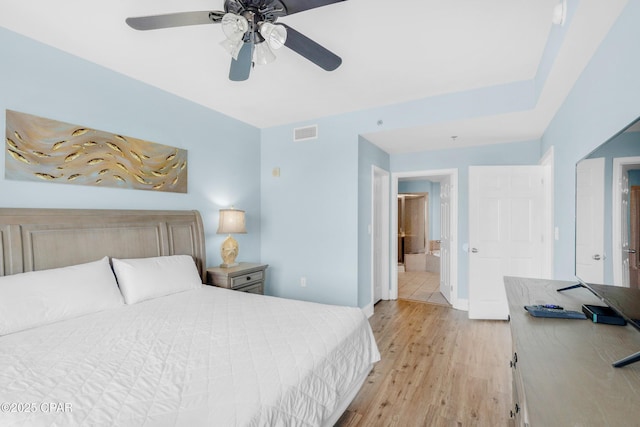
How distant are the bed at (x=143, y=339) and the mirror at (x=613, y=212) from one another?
4.20 ft

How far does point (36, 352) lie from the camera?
1415 mm

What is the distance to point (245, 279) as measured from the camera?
10.7 ft

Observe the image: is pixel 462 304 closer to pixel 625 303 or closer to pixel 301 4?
pixel 625 303

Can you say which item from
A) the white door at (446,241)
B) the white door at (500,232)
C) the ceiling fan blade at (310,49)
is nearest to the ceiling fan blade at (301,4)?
the ceiling fan blade at (310,49)

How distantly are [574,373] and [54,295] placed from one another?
8.49ft

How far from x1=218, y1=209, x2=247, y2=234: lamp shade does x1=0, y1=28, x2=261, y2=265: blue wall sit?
24 centimetres

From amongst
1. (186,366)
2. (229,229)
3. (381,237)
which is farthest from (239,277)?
(381,237)

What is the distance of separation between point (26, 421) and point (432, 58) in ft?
9.77

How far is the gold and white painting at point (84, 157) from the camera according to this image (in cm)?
208

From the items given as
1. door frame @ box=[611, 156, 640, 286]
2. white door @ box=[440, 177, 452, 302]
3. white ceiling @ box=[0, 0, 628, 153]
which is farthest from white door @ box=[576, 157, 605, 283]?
white door @ box=[440, 177, 452, 302]

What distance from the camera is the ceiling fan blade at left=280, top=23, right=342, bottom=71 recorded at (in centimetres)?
164

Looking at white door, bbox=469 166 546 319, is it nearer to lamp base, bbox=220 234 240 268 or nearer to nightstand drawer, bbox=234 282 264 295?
nightstand drawer, bbox=234 282 264 295

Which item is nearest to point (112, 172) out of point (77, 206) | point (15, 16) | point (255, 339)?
point (77, 206)

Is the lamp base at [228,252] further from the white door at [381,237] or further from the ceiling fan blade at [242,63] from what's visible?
the white door at [381,237]
